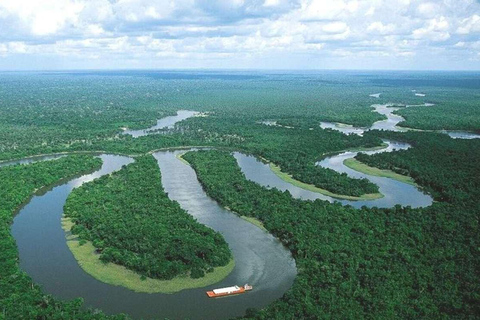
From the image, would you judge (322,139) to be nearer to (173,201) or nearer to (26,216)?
(173,201)

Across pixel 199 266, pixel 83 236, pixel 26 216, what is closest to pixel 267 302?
pixel 199 266

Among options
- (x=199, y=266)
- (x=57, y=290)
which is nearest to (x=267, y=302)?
(x=199, y=266)

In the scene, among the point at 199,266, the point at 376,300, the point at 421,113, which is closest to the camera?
the point at 376,300

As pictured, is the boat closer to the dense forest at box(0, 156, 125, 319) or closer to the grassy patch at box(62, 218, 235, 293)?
the grassy patch at box(62, 218, 235, 293)

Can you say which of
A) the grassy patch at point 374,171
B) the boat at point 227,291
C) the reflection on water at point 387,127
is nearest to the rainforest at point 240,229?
the grassy patch at point 374,171

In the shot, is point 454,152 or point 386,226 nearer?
point 386,226

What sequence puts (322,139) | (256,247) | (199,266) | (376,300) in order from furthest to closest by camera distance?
1. (322,139)
2. (256,247)
3. (199,266)
4. (376,300)

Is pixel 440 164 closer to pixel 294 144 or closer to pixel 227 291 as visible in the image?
pixel 294 144
